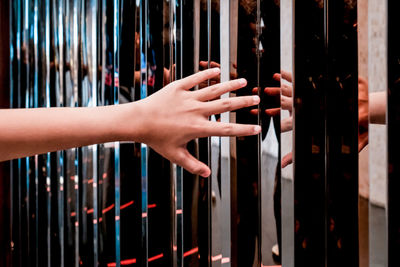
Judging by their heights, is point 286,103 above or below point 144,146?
above

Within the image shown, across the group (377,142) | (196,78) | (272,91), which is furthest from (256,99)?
(377,142)

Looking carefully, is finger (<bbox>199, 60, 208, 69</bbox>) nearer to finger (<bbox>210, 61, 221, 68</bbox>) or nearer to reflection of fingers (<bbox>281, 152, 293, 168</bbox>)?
finger (<bbox>210, 61, 221, 68</bbox>)

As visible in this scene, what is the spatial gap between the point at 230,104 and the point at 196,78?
11 centimetres

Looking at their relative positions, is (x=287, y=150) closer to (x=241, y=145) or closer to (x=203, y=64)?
(x=241, y=145)

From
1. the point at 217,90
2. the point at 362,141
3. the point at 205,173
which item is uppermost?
the point at 217,90

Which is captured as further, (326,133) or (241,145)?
(241,145)

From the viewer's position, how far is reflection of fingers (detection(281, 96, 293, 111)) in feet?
2.41

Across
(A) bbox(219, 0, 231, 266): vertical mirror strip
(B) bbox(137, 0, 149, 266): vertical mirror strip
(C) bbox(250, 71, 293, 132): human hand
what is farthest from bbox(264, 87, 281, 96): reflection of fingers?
(B) bbox(137, 0, 149, 266): vertical mirror strip

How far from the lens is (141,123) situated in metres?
0.77

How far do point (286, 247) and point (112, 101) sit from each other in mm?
705
